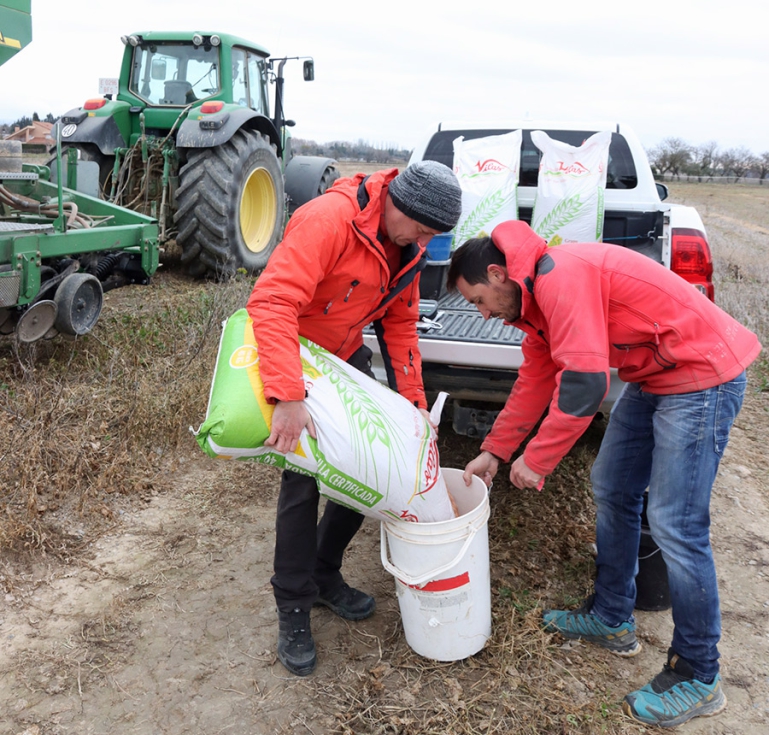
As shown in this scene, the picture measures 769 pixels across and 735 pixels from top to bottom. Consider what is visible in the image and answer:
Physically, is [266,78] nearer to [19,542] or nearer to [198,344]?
[198,344]

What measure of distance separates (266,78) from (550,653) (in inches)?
271

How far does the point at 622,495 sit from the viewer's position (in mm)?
2416

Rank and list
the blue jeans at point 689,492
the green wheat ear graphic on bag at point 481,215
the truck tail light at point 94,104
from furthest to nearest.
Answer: the truck tail light at point 94,104 < the green wheat ear graphic on bag at point 481,215 < the blue jeans at point 689,492

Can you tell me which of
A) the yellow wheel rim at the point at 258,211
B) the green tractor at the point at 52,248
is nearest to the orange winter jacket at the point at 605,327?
the green tractor at the point at 52,248

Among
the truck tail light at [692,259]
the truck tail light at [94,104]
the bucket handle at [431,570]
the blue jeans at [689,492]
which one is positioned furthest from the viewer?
the truck tail light at [94,104]

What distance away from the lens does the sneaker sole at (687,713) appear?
2154mm

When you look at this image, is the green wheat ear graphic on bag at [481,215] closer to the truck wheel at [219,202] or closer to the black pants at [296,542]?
the black pants at [296,542]

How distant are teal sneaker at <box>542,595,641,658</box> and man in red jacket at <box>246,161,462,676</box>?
32.1 inches

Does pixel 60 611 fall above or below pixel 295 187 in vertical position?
below

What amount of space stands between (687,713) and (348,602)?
44.9 inches

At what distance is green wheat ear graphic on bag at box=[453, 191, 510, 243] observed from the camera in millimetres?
4250

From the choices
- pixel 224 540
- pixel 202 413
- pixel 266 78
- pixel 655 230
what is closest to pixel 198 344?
pixel 202 413

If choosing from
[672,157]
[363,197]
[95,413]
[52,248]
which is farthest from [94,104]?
[672,157]

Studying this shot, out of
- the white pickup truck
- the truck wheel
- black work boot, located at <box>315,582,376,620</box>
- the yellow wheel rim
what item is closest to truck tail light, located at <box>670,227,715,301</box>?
the white pickup truck
